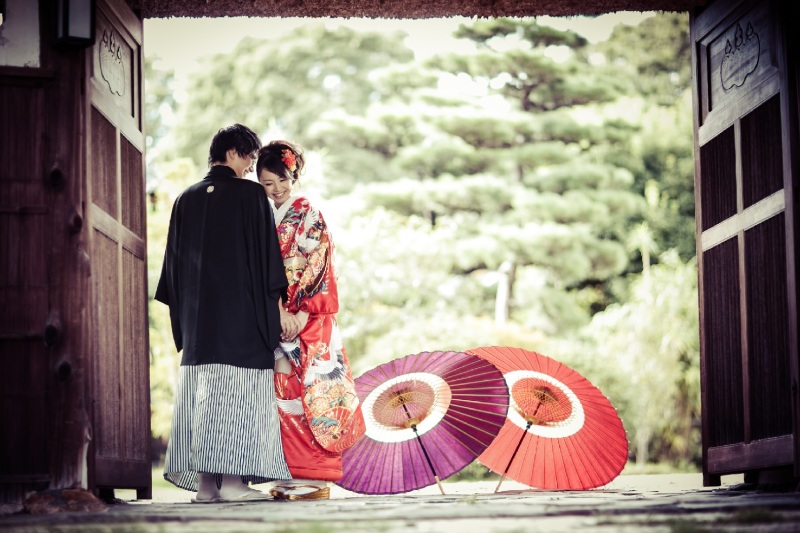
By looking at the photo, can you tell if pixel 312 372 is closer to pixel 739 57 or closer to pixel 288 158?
pixel 288 158

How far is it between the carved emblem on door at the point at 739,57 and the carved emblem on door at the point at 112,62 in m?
2.93

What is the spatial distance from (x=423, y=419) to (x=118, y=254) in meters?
A: 1.57

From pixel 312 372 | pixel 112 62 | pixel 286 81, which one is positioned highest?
pixel 286 81

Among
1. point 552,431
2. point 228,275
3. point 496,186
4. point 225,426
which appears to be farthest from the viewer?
point 496,186

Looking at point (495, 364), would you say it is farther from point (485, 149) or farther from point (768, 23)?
point (485, 149)

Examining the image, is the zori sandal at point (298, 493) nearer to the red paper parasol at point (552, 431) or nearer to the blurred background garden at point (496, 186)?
the red paper parasol at point (552, 431)

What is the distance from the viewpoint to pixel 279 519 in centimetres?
305

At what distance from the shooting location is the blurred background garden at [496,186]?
13.8 meters

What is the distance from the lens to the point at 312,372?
15.4ft

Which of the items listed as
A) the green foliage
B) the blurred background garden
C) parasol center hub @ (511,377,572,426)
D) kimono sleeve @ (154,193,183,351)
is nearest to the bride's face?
kimono sleeve @ (154,193,183,351)

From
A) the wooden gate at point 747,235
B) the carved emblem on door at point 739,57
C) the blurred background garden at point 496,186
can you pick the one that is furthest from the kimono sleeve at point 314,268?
the blurred background garden at point 496,186

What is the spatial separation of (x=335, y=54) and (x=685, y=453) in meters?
10.9

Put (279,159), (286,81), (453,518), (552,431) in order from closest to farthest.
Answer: (453,518) → (279,159) → (552,431) → (286,81)

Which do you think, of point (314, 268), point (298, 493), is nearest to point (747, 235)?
point (314, 268)
